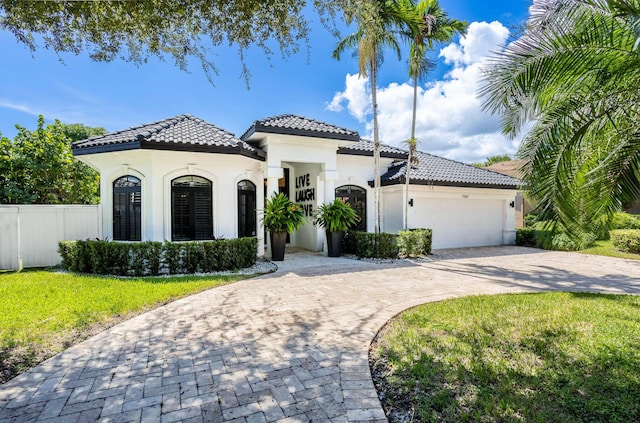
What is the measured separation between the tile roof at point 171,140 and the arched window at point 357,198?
471 cm

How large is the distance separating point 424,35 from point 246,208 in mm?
10155

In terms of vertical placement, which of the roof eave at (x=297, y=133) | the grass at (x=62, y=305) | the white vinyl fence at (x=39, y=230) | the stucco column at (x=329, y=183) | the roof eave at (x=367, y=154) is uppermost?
the roof eave at (x=297, y=133)

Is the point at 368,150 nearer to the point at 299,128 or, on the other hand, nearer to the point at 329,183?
the point at 329,183

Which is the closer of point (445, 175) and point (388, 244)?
point (388, 244)

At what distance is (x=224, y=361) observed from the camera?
4562 mm

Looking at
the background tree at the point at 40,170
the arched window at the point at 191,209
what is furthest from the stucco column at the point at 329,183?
the background tree at the point at 40,170

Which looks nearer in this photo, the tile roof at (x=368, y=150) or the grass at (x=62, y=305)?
the grass at (x=62, y=305)

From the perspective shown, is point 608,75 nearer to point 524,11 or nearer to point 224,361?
point 524,11

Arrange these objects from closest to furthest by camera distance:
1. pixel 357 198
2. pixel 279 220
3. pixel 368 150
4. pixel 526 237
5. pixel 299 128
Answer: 1. pixel 279 220
2. pixel 299 128
3. pixel 368 150
4. pixel 357 198
5. pixel 526 237

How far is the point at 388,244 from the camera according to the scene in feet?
44.2

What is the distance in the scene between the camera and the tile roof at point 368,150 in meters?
16.0

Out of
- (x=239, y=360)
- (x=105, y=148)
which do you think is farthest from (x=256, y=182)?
(x=239, y=360)

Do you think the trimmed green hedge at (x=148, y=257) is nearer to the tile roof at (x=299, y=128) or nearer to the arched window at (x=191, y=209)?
the arched window at (x=191, y=209)

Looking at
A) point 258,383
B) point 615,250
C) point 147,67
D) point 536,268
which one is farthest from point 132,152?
point 615,250
